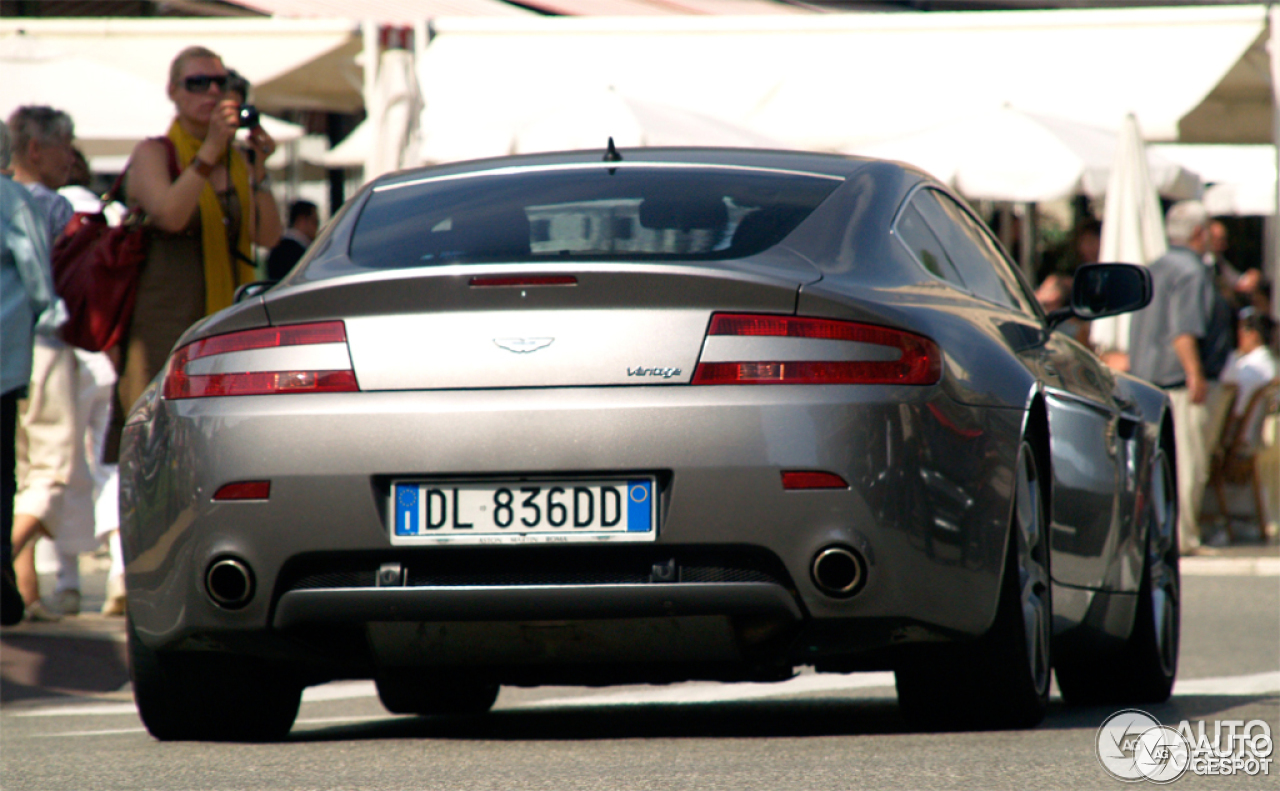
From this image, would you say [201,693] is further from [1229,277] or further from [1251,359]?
[1229,277]

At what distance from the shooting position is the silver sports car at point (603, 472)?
4.55m

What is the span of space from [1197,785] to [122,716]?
3.55m

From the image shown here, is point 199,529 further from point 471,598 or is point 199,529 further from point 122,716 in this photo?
point 122,716

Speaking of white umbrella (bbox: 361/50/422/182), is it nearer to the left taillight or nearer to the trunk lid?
the left taillight

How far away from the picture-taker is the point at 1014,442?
4938 mm

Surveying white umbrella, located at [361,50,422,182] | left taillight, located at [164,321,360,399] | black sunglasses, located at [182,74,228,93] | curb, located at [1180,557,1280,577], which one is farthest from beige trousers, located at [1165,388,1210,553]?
left taillight, located at [164,321,360,399]

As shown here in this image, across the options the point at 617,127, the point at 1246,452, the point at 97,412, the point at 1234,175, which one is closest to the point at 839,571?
the point at 97,412

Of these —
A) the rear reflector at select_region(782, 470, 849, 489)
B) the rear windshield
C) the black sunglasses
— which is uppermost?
the black sunglasses

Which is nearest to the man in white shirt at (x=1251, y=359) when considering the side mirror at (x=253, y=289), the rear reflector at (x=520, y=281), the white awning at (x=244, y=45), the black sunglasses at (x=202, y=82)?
the white awning at (x=244, y=45)

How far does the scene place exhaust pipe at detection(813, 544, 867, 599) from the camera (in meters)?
4.58

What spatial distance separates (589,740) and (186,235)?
318cm

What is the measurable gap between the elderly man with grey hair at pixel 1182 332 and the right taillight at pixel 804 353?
28.3ft

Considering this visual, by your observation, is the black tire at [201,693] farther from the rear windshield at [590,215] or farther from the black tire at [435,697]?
the rear windshield at [590,215]

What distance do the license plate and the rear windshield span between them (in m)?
0.60
